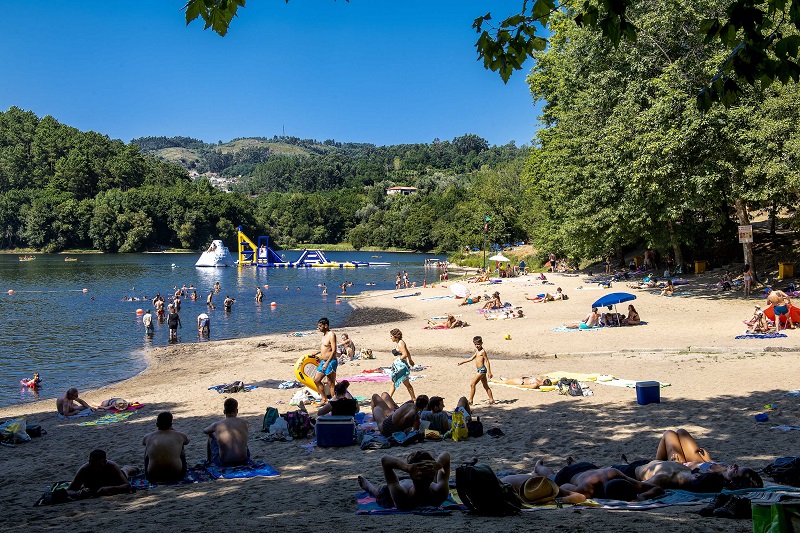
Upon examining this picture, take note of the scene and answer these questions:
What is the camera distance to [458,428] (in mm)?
9930

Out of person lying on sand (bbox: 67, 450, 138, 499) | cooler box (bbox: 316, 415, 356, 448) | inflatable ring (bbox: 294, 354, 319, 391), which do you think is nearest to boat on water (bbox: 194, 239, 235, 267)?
inflatable ring (bbox: 294, 354, 319, 391)

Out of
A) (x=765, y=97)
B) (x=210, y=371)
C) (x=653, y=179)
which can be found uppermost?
(x=765, y=97)

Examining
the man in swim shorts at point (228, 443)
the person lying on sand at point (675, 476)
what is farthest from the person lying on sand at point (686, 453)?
the man in swim shorts at point (228, 443)

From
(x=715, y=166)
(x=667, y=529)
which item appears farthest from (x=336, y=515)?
(x=715, y=166)

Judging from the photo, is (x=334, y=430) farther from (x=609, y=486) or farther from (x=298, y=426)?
(x=609, y=486)

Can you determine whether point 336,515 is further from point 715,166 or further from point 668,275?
point 668,275

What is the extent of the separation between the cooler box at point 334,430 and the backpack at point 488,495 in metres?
4.07

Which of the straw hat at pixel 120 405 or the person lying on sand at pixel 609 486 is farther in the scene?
the straw hat at pixel 120 405

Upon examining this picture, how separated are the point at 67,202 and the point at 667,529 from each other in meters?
125

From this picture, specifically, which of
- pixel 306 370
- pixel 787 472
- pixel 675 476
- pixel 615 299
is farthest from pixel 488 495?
pixel 615 299

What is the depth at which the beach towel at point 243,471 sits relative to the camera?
28.0 ft

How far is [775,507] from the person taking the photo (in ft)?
14.2

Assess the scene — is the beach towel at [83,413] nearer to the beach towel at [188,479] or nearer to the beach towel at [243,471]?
the beach towel at [188,479]

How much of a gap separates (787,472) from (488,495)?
2.99 meters
